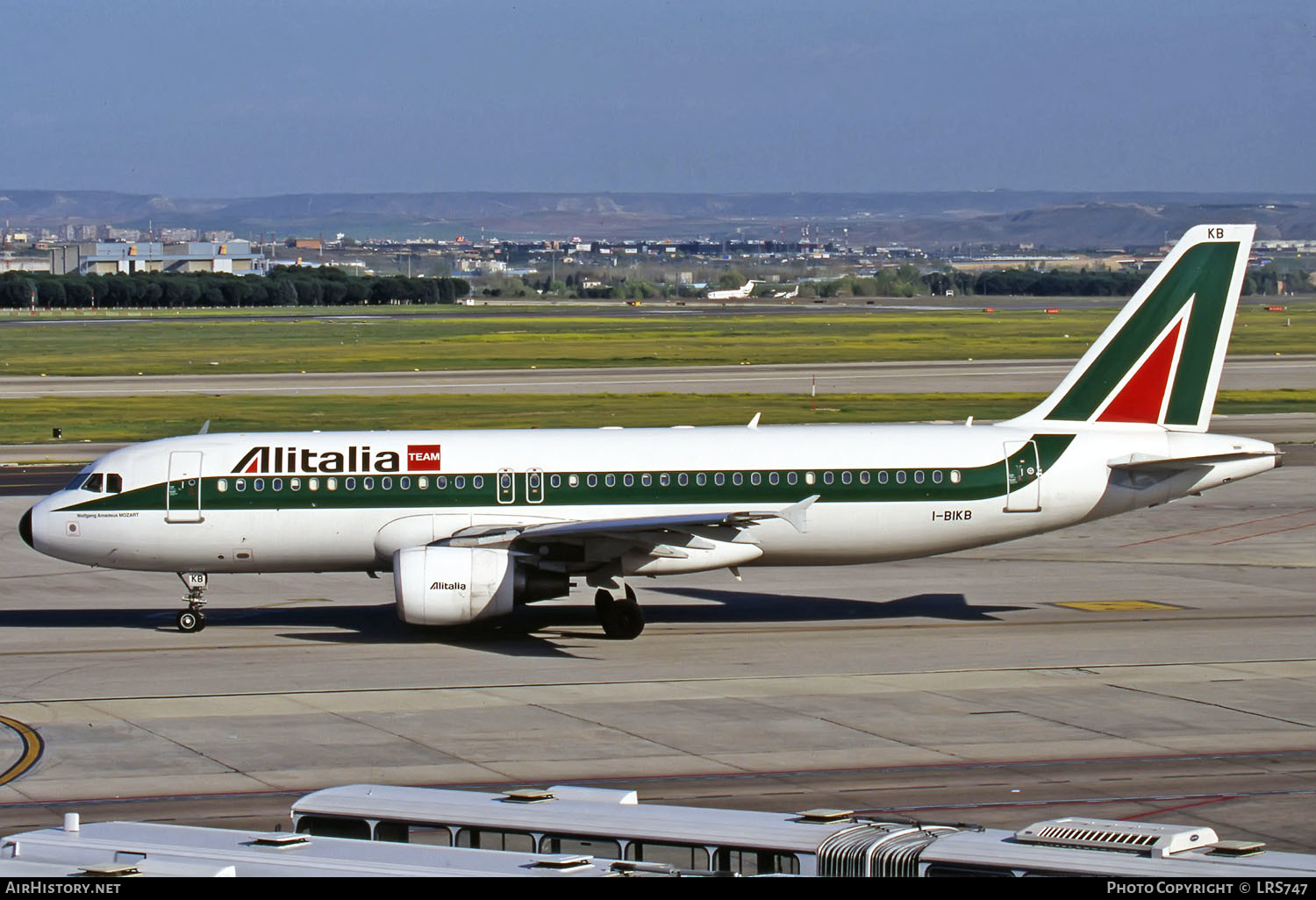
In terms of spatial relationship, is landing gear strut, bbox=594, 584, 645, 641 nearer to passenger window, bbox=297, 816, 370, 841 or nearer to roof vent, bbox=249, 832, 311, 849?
passenger window, bbox=297, 816, 370, 841

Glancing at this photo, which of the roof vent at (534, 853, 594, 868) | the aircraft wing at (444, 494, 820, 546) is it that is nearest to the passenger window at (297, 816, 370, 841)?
the roof vent at (534, 853, 594, 868)

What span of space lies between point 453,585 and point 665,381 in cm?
6436

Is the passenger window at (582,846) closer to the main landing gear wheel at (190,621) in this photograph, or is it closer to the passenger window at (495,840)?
the passenger window at (495,840)

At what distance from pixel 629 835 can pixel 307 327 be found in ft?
497

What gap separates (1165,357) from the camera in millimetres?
33344

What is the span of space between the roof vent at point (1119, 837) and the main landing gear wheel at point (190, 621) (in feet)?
77.9

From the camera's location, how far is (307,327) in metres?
159

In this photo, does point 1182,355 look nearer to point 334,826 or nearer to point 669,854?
point 669,854

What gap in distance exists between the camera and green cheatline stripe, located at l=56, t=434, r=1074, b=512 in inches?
1259

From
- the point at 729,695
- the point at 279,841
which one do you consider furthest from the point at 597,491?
the point at 279,841

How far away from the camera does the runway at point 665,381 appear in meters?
88.4

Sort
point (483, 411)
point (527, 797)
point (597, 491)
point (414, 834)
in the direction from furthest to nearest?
1. point (483, 411)
2. point (597, 491)
3. point (527, 797)
4. point (414, 834)

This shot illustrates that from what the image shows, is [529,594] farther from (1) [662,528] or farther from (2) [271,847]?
(2) [271,847]

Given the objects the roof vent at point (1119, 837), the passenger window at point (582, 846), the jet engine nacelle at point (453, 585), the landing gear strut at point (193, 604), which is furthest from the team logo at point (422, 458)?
the roof vent at point (1119, 837)
